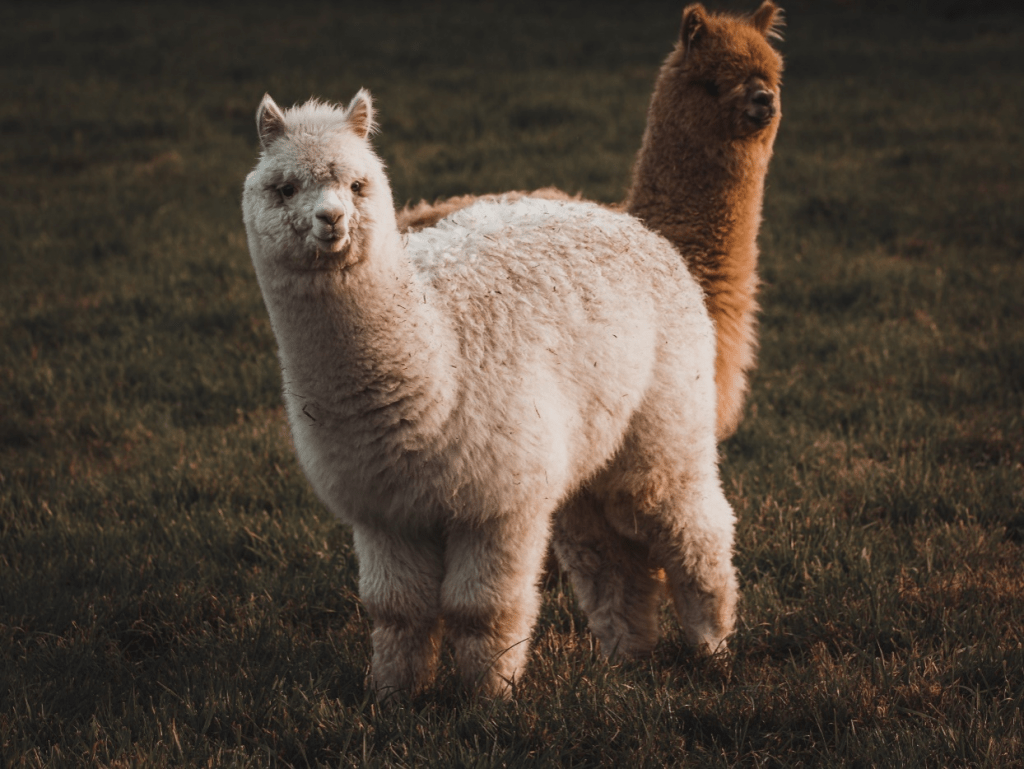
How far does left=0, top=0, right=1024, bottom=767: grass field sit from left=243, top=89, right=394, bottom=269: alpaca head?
1329 millimetres

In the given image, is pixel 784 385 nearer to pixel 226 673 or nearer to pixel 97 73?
pixel 226 673

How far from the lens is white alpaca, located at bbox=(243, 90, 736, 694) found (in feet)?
8.29

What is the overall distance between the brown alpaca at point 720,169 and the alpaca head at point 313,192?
1.62m

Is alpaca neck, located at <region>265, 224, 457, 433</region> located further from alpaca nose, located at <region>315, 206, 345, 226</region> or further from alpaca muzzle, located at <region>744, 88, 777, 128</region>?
alpaca muzzle, located at <region>744, 88, 777, 128</region>

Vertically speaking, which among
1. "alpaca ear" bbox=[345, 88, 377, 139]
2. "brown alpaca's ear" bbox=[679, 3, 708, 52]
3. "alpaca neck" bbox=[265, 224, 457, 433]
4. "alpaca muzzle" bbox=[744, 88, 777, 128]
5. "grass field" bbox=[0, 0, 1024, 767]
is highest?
"brown alpaca's ear" bbox=[679, 3, 708, 52]

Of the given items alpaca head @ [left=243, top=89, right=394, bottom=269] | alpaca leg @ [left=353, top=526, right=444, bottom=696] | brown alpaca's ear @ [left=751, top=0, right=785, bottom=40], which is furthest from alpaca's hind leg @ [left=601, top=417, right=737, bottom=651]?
brown alpaca's ear @ [left=751, top=0, right=785, bottom=40]

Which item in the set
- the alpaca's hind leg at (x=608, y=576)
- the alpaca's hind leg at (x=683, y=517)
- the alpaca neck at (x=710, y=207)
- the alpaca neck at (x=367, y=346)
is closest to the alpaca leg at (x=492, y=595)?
the alpaca neck at (x=367, y=346)

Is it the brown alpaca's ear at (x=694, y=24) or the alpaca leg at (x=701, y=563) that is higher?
the brown alpaca's ear at (x=694, y=24)

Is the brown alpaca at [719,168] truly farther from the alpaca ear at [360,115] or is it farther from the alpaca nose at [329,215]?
the alpaca nose at [329,215]

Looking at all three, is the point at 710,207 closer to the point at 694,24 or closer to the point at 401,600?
the point at 694,24

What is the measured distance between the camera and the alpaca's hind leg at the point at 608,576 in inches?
137

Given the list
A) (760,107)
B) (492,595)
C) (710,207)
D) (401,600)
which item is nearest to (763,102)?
(760,107)

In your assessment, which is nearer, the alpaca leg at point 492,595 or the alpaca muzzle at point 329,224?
the alpaca muzzle at point 329,224

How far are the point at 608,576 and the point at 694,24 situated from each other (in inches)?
86.1
